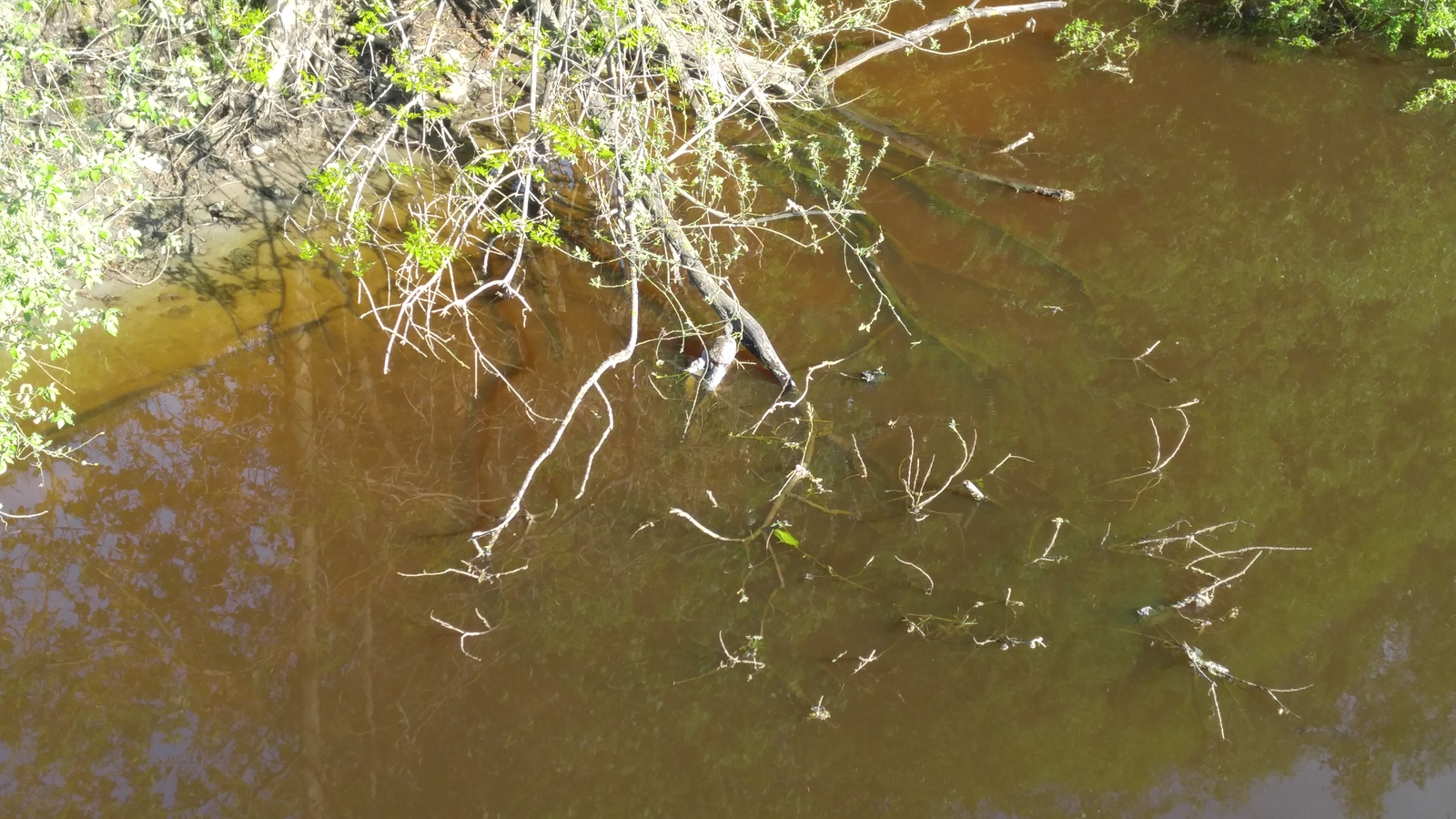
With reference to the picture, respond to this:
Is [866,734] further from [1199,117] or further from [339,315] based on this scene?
[1199,117]

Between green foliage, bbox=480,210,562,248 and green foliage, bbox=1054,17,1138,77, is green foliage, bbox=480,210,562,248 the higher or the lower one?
the lower one

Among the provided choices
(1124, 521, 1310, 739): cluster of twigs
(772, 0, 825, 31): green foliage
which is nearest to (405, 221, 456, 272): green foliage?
(772, 0, 825, 31): green foliage

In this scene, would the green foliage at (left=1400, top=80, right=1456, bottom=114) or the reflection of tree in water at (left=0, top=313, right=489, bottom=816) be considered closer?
the reflection of tree in water at (left=0, top=313, right=489, bottom=816)

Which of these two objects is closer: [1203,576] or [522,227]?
[1203,576]

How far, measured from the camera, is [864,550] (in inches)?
155

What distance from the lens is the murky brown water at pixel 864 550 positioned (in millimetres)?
3535

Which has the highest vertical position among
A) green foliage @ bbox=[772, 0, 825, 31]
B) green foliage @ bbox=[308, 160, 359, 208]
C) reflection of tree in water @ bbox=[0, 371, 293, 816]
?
green foliage @ bbox=[772, 0, 825, 31]

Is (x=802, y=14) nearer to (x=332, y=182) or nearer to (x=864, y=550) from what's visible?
(x=332, y=182)

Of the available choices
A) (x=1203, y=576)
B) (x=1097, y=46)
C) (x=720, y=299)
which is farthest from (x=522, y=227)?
(x=1097, y=46)

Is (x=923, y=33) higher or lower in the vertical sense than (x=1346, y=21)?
lower

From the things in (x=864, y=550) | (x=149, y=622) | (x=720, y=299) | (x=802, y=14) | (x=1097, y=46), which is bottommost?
(x=149, y=622)

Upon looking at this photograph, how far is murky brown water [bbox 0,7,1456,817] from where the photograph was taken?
3.54 meters

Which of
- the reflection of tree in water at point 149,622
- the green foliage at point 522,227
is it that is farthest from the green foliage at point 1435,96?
the reflection of tree in water at point 149,622

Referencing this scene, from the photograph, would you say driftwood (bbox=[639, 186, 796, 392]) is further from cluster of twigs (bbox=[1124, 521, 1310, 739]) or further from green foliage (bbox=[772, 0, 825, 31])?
cluster of twigs (bbox=[1124, 521, 1310, 739])
